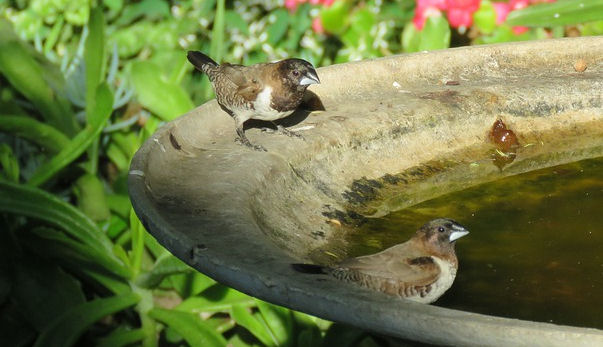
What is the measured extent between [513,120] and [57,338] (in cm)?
178

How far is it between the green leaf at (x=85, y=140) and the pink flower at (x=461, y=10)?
1.98 m

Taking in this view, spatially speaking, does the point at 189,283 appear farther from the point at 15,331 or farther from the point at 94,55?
the point at 94,55

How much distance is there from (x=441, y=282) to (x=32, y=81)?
2.77 m

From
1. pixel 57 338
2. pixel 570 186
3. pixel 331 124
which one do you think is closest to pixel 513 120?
pixel 570 186

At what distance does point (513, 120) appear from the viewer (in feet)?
9.52

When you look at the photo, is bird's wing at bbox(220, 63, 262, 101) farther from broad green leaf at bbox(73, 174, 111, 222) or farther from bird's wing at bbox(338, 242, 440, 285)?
broad green leaf at bbox(73, 174, 111, 222)

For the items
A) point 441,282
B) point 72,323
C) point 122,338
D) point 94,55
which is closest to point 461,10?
point 94,55

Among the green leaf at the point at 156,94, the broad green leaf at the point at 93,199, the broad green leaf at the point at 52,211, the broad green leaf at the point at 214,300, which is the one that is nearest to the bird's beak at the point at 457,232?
the broad green leaf at the point at 214,300

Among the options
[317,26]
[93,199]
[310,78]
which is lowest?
[93,199]

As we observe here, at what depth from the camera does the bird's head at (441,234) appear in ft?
6.71

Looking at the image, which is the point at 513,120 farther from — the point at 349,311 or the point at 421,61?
the point at 349,311

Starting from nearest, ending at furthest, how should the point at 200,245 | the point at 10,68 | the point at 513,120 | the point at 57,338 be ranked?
the point at 200,245 → the point at 513,120 → the point at 57,338 → the point at 10,68

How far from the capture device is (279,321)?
11.6ft

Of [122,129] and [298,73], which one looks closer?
[298,73]
